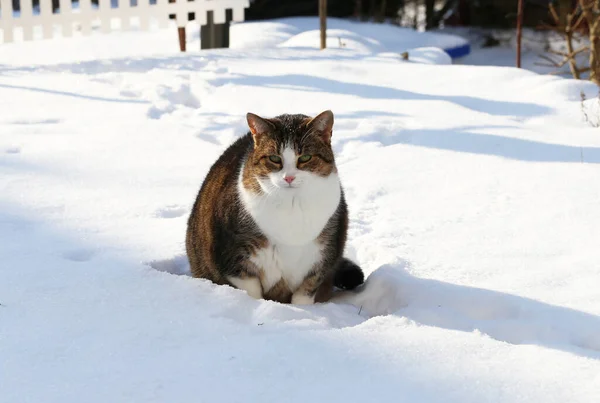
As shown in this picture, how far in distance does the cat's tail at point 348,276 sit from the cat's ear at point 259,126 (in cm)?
64

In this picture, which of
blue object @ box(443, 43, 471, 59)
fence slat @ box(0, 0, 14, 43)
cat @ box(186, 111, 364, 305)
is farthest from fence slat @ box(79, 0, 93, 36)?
cat @ box(186, 111, 364, 305)

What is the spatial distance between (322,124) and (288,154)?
203 millimetres

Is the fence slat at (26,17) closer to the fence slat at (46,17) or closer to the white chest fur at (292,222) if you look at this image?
the fence slat at (46,17)

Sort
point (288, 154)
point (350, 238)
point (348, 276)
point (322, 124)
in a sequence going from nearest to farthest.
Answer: point (288, 154)
point (322, 124)
point (348, 276)
point (350, 238)

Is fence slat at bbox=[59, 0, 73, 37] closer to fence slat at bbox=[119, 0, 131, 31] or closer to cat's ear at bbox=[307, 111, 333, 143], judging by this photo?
fence slat at bbox=[119, 0, 131, 31]

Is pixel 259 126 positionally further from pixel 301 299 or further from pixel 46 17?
pixel 46 17

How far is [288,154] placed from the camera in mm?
2916

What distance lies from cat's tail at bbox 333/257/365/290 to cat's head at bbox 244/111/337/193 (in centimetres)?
42

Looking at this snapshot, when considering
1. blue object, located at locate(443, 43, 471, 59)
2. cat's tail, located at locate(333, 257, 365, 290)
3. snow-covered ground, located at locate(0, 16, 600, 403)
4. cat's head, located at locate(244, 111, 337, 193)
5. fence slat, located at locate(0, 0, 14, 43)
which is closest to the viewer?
snow-covered ground, located at locate(0, 16, 600, 403)

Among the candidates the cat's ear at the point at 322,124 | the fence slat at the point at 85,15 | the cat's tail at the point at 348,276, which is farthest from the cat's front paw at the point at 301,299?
the fence slat at the point at 85,15

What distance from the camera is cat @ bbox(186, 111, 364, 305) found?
9.61 feet

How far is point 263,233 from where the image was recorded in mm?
2957

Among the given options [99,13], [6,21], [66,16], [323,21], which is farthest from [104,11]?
[323,21]

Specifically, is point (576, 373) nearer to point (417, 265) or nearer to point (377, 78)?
point (417, 265)
